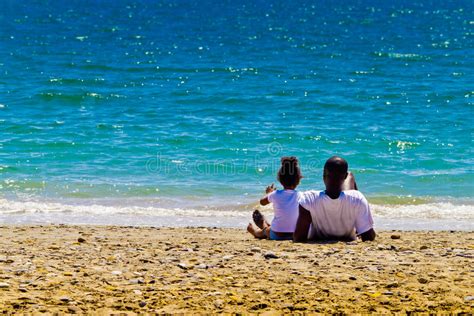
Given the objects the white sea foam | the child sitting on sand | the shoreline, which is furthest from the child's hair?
the white sea foam

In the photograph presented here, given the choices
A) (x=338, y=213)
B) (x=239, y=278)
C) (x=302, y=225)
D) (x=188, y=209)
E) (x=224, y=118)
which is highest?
(x=224, y=118)

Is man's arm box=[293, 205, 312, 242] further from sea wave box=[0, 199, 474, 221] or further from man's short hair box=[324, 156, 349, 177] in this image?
sea wave box=[0, 199, 474, 221]

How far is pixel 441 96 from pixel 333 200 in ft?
50.1

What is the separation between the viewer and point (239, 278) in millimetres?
6039

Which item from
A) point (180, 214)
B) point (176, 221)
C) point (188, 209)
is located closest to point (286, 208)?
point (176, 221)

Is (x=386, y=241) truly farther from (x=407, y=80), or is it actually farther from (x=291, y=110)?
(x=407, y=80)

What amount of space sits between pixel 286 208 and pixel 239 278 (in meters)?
2.31

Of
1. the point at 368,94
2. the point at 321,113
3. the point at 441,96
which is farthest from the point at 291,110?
the point at 441,96

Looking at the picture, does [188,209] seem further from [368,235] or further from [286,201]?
[368,235]

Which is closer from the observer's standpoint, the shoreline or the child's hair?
the child's hair

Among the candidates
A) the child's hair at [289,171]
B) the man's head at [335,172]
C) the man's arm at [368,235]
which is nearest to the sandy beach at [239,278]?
the man's arm at [368,235]

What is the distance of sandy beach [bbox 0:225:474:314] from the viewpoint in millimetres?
5426

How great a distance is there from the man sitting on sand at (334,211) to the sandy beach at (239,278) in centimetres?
22

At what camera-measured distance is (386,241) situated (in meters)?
8.17
